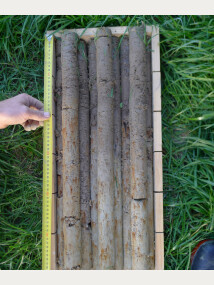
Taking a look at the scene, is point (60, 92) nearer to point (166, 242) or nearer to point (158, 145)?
point (158, 145)

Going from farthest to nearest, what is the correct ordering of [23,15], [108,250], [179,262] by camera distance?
[23,15] < [179,262] < [108,250]

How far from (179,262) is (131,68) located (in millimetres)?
2001

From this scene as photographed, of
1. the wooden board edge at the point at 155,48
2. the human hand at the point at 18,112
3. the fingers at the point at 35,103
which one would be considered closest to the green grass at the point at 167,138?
the wooden board edge at the point at 155,48

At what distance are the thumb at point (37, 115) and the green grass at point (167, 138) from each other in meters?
0.39

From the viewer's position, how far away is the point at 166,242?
8.68ft

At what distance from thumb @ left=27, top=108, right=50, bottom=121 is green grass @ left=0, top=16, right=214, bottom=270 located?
0.39m

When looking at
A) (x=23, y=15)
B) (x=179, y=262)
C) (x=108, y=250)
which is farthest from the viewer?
(x=23, y=15)

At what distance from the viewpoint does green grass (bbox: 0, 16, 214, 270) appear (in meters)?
2.57

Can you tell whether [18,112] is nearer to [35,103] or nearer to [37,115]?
[37,115]

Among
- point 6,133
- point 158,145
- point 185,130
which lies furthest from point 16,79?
point 185,130

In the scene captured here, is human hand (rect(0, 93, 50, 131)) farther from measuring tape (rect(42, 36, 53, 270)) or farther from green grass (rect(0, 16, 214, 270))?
green grass (rect(0, 16, 214, 270))

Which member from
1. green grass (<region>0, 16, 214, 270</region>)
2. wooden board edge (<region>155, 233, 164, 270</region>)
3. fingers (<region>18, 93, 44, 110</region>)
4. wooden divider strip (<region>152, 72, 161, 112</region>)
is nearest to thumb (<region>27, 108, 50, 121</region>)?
fingers (<region>18, 93, 44, 110</region>)

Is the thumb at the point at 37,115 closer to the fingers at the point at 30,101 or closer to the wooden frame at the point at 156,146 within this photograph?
the fingers at the point at 30,101
